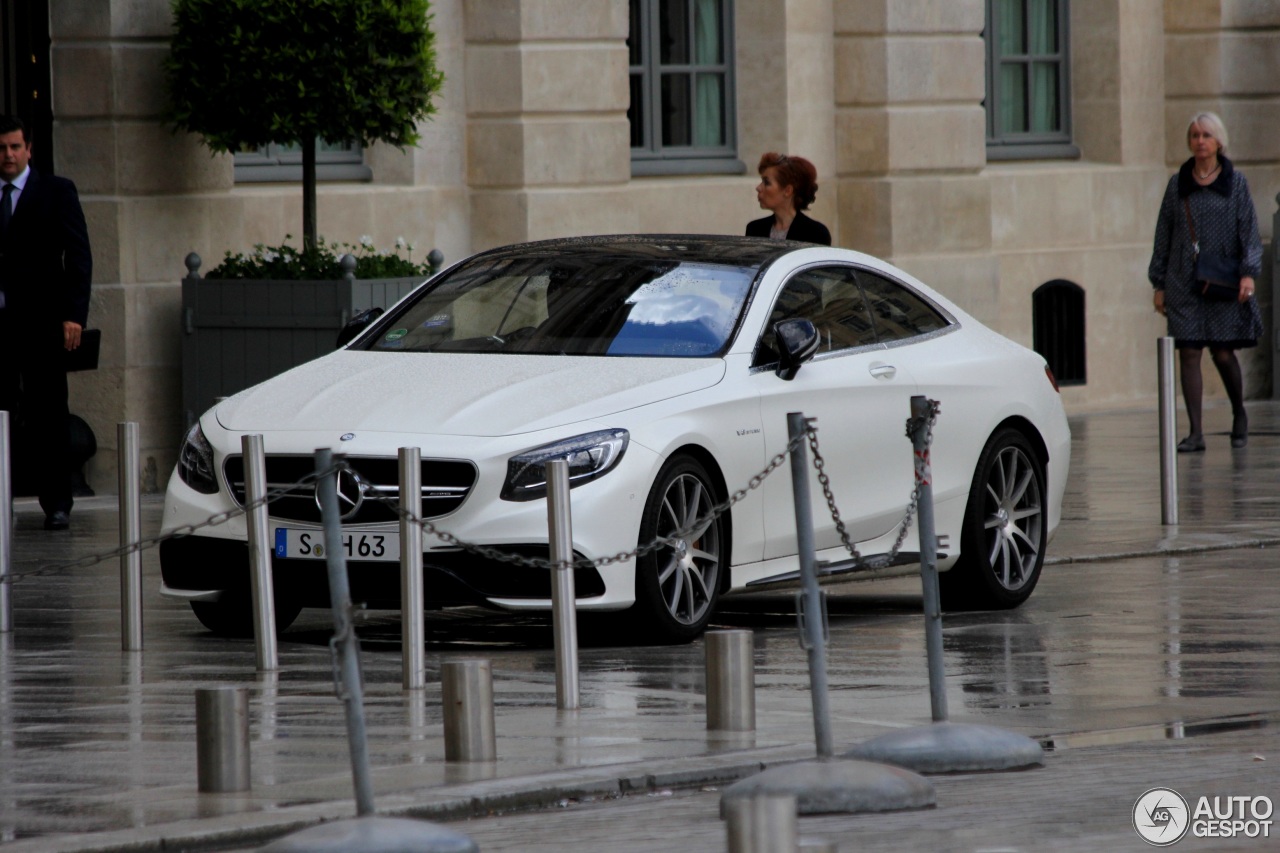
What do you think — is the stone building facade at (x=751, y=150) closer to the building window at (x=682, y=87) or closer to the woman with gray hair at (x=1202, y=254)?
the building window at (x=682, y=87)

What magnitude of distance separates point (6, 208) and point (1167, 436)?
622 cm

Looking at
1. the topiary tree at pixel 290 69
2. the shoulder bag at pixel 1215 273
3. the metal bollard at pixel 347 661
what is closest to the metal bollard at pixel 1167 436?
the shoulder bag at pixel 1215 273

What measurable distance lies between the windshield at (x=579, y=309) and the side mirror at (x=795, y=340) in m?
0.23

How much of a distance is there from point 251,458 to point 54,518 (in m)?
5.08

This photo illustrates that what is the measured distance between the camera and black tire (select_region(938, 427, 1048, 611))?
37.5ft

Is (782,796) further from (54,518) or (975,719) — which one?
(54,518)

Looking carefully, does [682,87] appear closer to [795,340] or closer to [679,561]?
[795,340]

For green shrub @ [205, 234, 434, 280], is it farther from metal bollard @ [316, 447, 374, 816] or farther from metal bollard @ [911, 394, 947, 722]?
metal bollard @ [316, 447, 374, 816]

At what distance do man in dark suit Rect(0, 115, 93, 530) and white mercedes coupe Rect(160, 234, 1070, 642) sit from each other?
3182 millimetres

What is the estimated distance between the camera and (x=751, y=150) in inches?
822

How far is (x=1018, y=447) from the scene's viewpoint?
11.7 meters

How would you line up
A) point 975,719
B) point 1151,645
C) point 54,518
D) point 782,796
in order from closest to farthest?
point 782,796 → point 975,719 → point 1151,645 → point 54,518

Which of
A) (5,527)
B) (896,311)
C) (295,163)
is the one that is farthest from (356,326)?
(295,163)

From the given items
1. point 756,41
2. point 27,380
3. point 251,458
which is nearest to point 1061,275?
point 756,41
